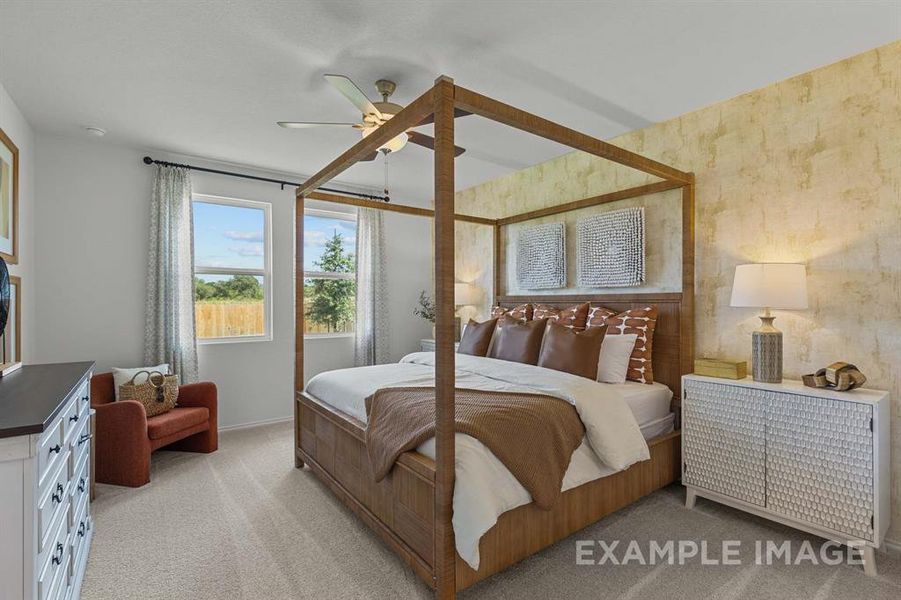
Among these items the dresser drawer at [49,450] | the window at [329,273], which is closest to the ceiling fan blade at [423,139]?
the dresser drawer at [49,450]

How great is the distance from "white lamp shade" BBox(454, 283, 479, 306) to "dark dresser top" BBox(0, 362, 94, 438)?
3.44m

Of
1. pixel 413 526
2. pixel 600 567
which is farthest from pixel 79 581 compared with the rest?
pixel 600 567

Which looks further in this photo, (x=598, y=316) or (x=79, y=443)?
(x=598, y=316)

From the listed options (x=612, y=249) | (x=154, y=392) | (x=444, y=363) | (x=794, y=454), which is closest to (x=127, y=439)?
(x=154, y=392)

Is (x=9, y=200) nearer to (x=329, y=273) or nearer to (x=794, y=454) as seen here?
(x=329, y=273)

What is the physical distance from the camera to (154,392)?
3523 mm

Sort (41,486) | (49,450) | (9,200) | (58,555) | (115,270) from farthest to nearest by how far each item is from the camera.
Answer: (115,270), (9,200), (58,555), (49,450), (41,486)

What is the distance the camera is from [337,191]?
5.15 meters

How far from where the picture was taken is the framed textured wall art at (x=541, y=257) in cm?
413

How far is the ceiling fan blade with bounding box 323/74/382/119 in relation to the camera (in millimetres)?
2207

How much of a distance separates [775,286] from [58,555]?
137 inches

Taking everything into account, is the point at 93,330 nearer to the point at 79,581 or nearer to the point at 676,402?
the point at 79,581

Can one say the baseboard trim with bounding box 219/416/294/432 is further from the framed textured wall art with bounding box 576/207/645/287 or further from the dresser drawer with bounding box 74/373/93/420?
the framed textured wall art with bounding box 576/207/645/287

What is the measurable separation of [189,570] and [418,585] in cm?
114
